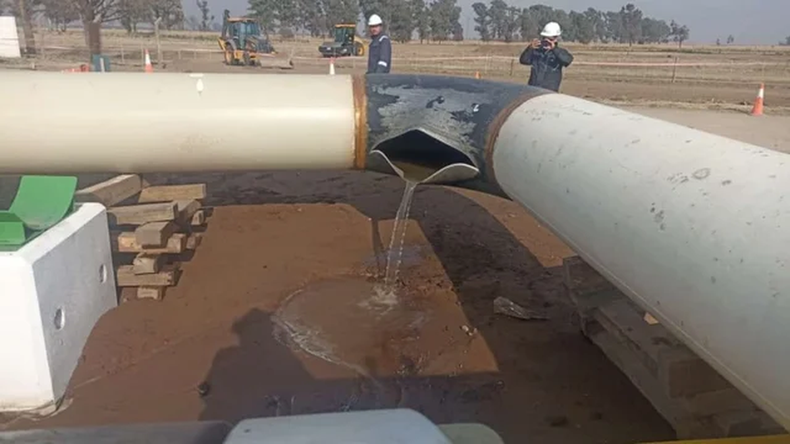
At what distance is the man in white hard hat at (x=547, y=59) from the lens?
6.04m

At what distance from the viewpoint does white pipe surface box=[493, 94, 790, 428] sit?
1466 millimetres

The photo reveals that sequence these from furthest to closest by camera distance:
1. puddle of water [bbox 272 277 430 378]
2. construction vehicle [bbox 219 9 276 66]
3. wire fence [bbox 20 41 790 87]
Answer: construction vehicle [bbox 219 9 276 66] < wire fence [bbox 20 41 790 87] < puddle of water [bbox 272 277 430 378]

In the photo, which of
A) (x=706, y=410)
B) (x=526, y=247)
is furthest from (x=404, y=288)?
(x=706, y=410)

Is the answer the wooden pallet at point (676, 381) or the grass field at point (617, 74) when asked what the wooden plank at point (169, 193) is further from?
the grass field at point (617, 74)

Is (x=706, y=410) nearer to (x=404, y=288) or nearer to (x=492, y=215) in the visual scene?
(x=404, y=288)

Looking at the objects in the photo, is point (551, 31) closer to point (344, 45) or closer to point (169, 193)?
point (169, 193)

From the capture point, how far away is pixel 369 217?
221 inches

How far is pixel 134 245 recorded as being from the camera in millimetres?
4066

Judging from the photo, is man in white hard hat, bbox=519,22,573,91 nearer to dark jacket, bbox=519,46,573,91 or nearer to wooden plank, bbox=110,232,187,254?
dark jacket, bbox=519,46,573,91

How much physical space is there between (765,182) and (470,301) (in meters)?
2.67

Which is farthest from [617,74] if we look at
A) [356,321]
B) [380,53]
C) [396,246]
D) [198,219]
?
[356,321]

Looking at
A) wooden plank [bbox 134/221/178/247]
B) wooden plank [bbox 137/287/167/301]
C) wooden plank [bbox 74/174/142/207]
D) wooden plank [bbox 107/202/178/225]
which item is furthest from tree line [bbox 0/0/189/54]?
wooden plank [bbox 137/287/167/301]

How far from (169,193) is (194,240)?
38cm

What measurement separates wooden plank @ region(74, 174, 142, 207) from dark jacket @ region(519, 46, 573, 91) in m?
3.49
